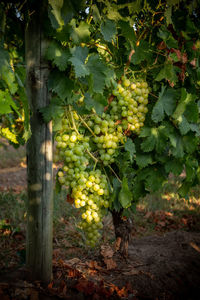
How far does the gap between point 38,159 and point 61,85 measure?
0.51m

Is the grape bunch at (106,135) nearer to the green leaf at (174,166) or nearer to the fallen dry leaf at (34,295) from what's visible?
the green leaf at (174,166)

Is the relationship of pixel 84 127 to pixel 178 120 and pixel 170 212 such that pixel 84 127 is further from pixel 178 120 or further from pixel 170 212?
pixel 170 212

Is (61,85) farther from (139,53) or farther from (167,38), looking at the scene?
(167,38)

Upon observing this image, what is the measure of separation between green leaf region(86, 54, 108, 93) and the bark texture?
4.13ft

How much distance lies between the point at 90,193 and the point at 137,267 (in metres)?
1.05

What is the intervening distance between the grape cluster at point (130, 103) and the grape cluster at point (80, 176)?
0.30 meters

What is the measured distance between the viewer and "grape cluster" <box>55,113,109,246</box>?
1630 millimetres

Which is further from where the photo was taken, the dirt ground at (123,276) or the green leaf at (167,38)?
the dirt ground at (123,276)

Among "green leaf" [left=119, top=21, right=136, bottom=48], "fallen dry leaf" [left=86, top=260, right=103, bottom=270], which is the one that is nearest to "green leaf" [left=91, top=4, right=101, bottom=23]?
"green leaf" [left=119, top=21, right=136, bottom=48]

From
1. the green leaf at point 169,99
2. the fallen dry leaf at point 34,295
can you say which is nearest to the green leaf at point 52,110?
the green leaf at point 169,99

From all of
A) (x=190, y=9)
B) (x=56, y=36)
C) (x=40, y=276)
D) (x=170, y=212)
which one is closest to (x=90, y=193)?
(x=40, y=276)

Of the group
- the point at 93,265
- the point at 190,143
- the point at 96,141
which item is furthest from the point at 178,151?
the point at 93,265

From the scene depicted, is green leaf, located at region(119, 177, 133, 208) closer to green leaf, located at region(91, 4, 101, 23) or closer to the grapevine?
the grapevine

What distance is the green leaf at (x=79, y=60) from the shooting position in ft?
4.62
